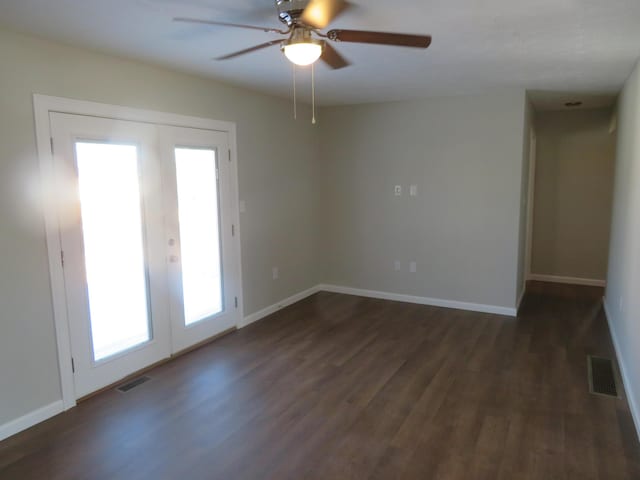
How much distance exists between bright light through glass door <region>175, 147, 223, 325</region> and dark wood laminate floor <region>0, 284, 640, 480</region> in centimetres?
44

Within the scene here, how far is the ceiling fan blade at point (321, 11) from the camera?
1958 mm

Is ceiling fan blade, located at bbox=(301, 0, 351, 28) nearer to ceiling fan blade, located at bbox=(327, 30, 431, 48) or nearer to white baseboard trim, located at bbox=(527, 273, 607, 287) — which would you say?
ceiling fan blade, located at bbox=(327, 30, 431, 48)

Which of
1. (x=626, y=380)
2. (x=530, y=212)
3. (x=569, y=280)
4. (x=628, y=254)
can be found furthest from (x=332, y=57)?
(x=569, y=280)

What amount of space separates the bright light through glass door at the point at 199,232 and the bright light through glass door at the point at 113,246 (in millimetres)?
458

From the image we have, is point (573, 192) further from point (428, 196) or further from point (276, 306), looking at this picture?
point (276, 306)

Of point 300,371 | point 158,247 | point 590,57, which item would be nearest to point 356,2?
point 590,57

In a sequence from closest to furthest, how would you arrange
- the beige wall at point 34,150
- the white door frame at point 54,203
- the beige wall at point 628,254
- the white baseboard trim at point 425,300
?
1. the beige wall at point 34,150
2. the white door frame at point 54,203
3. the beige wall at point 628,254
4. the white baseboard trim at point 425,300

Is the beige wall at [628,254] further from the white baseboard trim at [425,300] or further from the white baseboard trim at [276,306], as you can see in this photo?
the white baseboard trim at [276,306]

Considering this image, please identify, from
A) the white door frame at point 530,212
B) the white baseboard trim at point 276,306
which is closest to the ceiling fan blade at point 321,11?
the white baseboard trim at point 276,306

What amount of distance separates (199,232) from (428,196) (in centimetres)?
273

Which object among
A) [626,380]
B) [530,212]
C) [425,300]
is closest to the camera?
[626,380]

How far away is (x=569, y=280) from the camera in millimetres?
6293

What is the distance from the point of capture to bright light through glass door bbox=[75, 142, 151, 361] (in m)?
3.07

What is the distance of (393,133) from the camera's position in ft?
17.2
